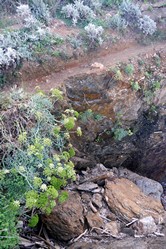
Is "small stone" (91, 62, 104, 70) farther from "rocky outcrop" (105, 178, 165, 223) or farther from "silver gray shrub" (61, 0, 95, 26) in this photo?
"rocky outcrop" (105, 178, 165, 223)

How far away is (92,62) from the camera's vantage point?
22.2ft

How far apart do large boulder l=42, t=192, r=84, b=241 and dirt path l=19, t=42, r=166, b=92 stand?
87.7 inches

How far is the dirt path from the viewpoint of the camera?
20.1 feet

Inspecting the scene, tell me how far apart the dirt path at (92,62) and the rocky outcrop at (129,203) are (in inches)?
91.9

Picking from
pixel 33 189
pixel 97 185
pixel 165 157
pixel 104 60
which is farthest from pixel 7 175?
pixel 165 157

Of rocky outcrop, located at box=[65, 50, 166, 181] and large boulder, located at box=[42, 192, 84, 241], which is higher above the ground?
rocky outcrop, located at box=[65, 50, 166, 181]

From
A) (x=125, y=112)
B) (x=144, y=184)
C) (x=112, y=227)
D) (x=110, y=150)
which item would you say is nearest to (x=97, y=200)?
(x=112, y=227)

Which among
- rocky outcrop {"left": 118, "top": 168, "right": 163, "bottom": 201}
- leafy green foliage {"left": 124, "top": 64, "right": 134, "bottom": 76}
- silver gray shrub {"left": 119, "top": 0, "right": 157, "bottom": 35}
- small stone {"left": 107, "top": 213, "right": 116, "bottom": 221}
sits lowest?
rocky outcrop {"left": 118, "top": 168, "right": 163, "bottom": 201}

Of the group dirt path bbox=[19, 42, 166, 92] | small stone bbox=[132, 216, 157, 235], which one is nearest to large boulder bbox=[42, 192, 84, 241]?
small stone bbox=[132, 216, 157, 235]

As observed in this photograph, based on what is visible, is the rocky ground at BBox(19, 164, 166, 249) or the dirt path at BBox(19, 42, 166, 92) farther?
the dirt path at BBox(19, 42, 166, 92)

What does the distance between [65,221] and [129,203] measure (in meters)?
1.39

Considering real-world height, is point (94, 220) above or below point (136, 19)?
below

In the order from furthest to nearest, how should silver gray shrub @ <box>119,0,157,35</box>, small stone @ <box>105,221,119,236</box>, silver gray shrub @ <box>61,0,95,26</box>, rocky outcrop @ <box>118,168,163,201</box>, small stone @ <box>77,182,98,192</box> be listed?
silver gray shrub @ <box>119,0,157,35</box> < rocky outcrop @ <box>118,168,163,201</box> < silver gray shrub @ <box>61,0,95,26</box> < small stone @ <box>77,182,98,192</box> < small stone @ <box>105,221,119,236</box>

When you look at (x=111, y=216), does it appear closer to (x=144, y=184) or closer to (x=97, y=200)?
(x=97, y=200)
